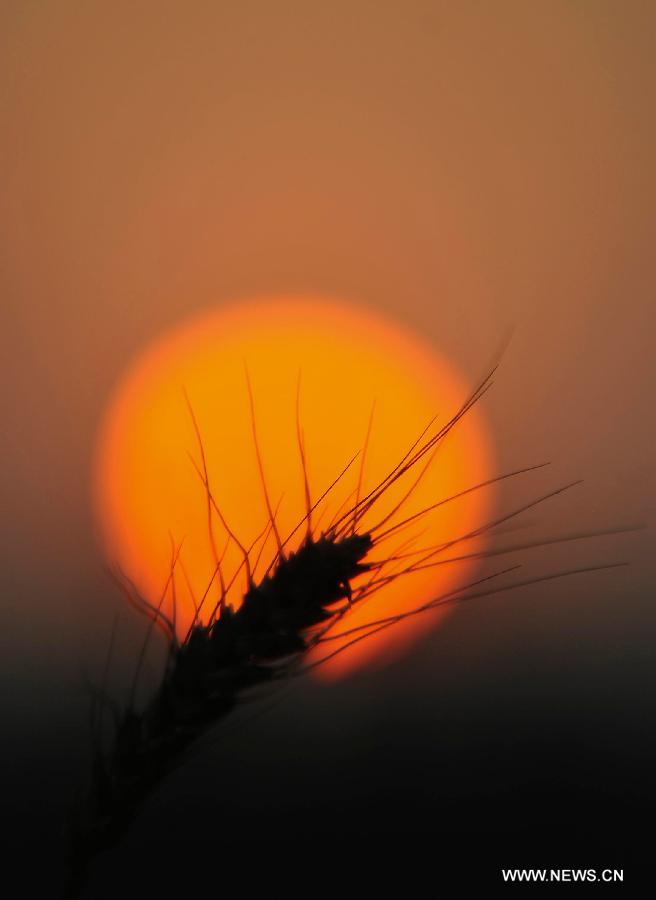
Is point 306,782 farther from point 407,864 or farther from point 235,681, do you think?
point 235,681

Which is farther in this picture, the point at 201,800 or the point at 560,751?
the point at 560,751

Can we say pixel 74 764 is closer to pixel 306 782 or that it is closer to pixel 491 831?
pixel 306 782

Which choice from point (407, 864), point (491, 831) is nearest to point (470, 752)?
point (491, 831)

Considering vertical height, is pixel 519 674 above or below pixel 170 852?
above

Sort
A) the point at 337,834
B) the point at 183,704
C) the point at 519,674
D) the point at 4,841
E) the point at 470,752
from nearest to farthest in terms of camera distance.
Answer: the point at 183,704, the point at 4,841, the point at 337,834, the point at 470,752, the point at 519,674

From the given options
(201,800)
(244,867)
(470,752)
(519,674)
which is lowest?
(244,867)

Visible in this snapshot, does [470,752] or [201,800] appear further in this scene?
[470,752]

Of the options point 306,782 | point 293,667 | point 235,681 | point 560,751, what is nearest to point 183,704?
point 235,681

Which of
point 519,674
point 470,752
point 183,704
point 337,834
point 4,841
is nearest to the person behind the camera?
point 183,704

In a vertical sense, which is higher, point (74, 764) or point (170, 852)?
point (74, 764)
